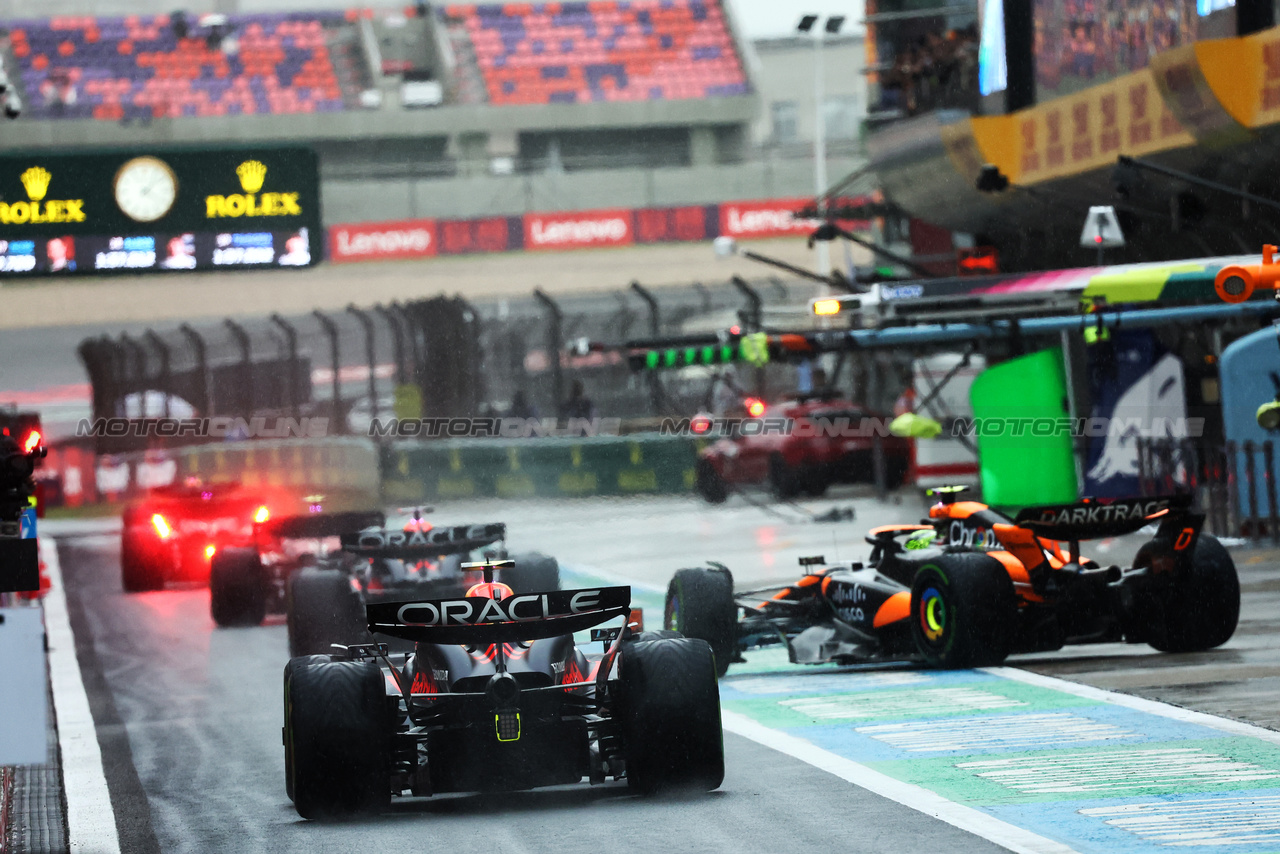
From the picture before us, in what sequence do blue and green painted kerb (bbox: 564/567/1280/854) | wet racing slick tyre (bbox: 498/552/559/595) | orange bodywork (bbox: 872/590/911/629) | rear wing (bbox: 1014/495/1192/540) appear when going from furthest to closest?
wet racing slick tyre (bbox: 498/552/559/595), orange bodywork (bbox: 872/590/911/629), rear wing (bbox: 1014/495/1192/540), blue and green painted kerb (bbox: 564/567/1280/854)

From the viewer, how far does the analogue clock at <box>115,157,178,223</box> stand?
20719mm

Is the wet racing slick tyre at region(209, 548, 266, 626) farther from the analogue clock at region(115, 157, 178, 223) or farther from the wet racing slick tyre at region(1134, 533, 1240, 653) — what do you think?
the wet racing slick tyre at region(1134, 533, 1240, 653)

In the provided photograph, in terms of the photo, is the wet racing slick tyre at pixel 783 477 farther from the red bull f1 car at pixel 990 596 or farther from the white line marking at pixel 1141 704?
the white line marking at pixel 1141 704

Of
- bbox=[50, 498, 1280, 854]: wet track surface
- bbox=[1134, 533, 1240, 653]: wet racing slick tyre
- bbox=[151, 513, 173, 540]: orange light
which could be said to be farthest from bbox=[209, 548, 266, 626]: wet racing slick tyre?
bbox=[1134, 533, 1240, 653]: wet racing slick tyre

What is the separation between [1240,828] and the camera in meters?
7.34

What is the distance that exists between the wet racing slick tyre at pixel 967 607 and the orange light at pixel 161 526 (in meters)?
10.8

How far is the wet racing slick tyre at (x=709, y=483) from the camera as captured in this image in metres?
29.2

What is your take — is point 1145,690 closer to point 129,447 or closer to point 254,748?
point 254,748

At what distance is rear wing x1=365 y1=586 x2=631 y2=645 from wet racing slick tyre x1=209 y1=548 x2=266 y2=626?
8.93 metres

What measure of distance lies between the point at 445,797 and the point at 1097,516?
15.4 feet

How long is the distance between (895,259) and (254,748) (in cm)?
2024

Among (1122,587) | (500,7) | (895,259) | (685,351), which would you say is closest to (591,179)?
(500,7)

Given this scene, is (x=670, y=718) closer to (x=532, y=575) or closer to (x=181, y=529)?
(x=532, y=575)

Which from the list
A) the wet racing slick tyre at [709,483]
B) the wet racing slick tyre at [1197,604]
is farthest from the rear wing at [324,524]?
the wet racing slick tyre at [709,483]
